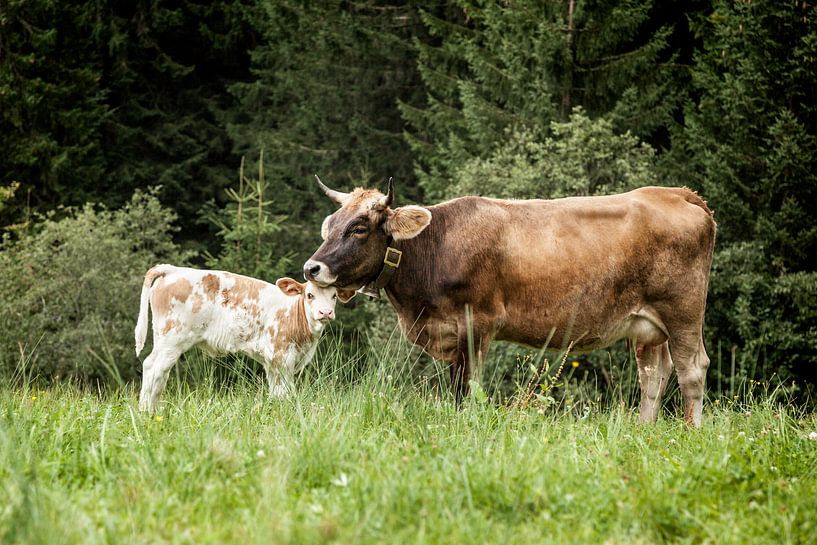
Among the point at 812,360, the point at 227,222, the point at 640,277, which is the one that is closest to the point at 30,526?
the point at 640,277

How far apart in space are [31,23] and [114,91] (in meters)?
4.14

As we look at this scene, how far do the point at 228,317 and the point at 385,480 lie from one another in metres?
5.57

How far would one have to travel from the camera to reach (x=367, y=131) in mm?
29891

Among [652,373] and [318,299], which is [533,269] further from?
[318,299]

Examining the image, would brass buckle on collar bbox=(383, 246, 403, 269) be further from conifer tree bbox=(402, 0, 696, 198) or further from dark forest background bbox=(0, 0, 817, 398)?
conifer tree bbox=(402, 0, 696, 198)

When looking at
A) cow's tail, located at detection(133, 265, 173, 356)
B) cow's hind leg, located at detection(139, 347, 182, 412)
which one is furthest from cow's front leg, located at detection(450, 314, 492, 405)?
cow's hind leg, located at detection(139, 347, 182, 412)

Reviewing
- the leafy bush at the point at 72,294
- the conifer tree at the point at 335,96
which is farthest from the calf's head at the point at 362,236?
the conifer tree at the point at 335,96

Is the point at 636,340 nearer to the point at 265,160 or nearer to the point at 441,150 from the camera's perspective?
the point at 441,150

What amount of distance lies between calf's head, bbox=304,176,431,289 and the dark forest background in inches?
111

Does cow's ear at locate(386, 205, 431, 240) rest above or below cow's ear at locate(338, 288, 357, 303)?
above

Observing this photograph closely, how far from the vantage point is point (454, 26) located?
26516 mm

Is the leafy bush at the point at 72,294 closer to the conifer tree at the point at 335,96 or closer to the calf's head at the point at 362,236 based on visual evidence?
the conifer tree at the point at 335,96

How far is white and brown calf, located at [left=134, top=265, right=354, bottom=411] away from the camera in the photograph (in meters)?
8.59

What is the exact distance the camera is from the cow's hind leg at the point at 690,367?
6902 mm
